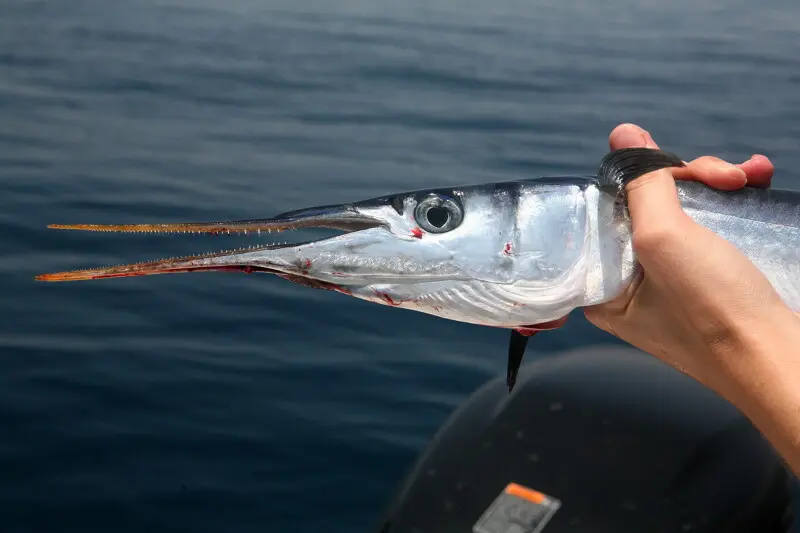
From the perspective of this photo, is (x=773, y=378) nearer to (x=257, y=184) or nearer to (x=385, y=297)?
(x=385, y=297)

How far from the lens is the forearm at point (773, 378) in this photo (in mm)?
2104

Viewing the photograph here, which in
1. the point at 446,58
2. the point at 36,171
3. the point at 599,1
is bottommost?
the point at 36,171

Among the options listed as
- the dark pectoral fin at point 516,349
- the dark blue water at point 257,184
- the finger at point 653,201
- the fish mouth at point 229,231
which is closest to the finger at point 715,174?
the finger at point 653,201

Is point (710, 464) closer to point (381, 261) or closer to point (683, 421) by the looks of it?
point (683, 421)

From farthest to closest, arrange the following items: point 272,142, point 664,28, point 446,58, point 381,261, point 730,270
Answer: point 664,28
point 446,58
point 272,142
point 381,261
point 730,270

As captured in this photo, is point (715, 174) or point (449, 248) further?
point (715, 174)

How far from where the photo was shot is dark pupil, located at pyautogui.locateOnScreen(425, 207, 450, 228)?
8.09ft

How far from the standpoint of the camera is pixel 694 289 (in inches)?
88.9

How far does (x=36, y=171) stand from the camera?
8422mm

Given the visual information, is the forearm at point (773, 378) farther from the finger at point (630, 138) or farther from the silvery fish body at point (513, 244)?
the finger at point (630, 138)

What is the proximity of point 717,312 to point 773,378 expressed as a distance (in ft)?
0.65

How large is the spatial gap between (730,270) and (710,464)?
741 millimetres

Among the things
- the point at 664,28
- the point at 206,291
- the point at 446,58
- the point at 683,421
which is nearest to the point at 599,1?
the point at 664,28

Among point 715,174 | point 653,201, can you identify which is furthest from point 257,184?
point 653,201
